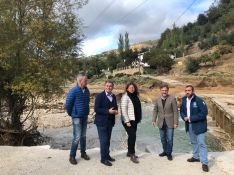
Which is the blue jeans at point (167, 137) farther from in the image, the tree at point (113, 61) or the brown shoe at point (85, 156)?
the tree at point (113, 61)

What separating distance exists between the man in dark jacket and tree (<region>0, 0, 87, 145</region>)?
6937mm

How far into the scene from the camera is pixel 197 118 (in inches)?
389

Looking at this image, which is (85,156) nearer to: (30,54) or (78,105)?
(78,105)

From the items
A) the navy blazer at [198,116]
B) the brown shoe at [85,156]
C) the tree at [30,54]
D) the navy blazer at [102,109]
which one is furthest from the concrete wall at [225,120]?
the navy blazer at [102,109]

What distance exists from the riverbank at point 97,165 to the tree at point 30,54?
493 centimetres

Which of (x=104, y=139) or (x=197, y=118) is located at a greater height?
(x=197, y=118)

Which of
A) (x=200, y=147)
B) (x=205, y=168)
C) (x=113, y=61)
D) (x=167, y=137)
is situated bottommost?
(x=205, y=168)

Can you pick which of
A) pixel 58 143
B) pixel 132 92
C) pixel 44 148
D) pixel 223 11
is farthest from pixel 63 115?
pixel 223 11

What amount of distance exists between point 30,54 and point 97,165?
7349mm

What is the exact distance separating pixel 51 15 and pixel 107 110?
295 inches

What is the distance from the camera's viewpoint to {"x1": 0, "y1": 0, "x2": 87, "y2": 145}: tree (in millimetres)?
15547

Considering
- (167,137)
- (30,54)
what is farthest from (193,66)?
(167,137)

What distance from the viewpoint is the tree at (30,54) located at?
15547 mm

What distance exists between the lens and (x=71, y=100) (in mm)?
10000
